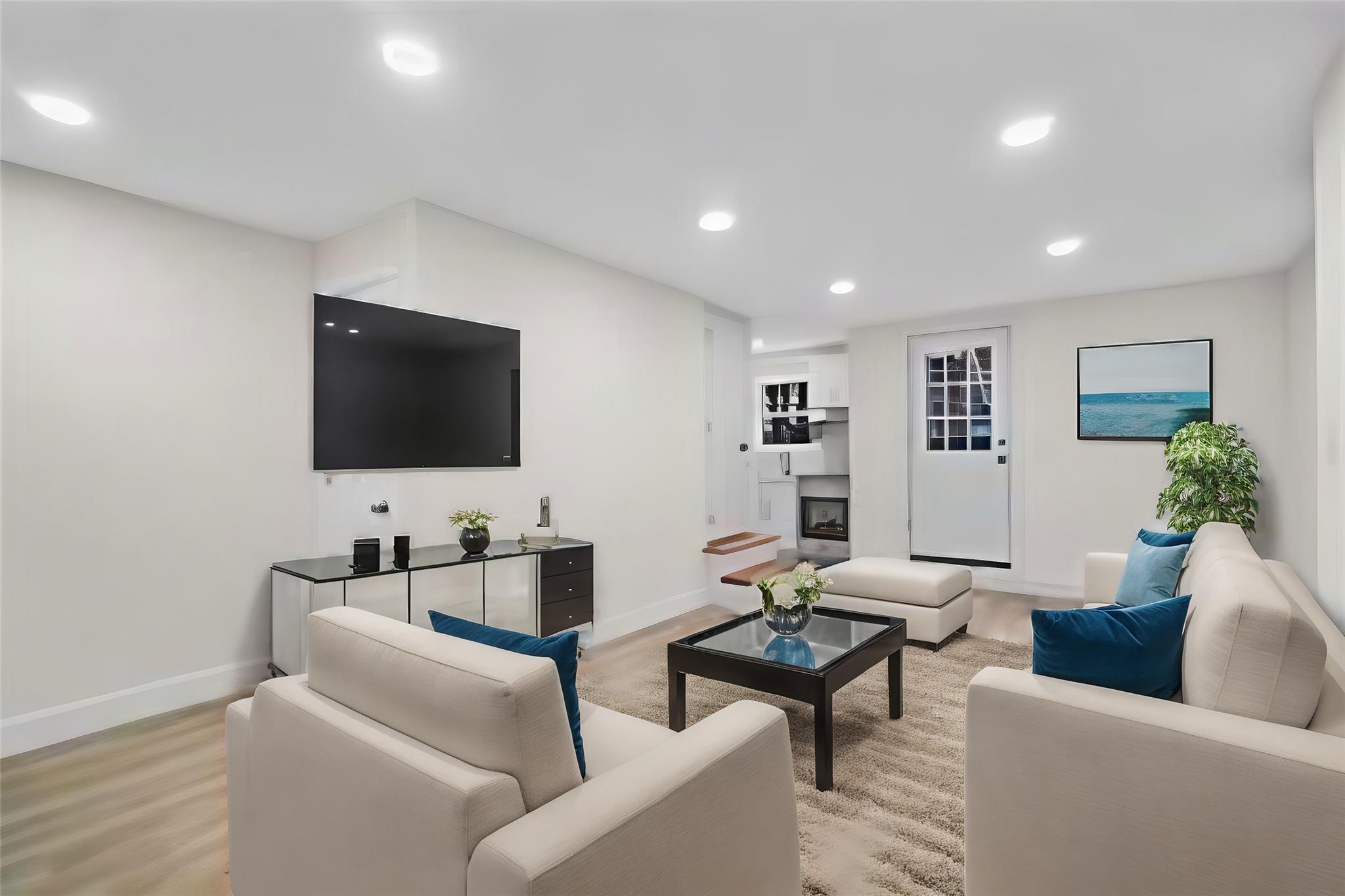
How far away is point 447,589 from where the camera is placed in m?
3.26

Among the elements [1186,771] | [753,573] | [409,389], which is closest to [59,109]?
[409,389]

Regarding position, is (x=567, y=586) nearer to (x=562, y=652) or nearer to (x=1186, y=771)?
(x=562, y=652)

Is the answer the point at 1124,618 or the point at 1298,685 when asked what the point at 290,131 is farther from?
the point at 1298,685

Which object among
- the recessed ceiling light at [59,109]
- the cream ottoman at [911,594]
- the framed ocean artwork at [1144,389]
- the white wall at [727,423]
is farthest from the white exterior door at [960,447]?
the recessed ceiling light at [59,109]

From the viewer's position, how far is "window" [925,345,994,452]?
5.99m

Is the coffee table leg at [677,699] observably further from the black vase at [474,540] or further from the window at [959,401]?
the window at [959,401]

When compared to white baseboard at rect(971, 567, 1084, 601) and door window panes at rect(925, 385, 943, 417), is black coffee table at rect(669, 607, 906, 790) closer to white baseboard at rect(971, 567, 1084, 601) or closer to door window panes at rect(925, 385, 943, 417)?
white baseboard at rect(971, 567, 1084, 601)

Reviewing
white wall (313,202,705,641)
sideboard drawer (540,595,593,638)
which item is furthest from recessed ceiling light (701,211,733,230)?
sideboard drawer (540,595,593,638)

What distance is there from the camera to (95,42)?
2045 millimetres

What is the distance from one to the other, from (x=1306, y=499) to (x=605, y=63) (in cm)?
471

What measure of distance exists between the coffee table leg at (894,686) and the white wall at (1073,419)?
341 cm

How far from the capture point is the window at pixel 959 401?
5.99 m

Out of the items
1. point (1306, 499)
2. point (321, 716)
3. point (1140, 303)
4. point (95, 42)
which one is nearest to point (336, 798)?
point (321, 716)

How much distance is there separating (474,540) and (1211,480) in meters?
4.92
